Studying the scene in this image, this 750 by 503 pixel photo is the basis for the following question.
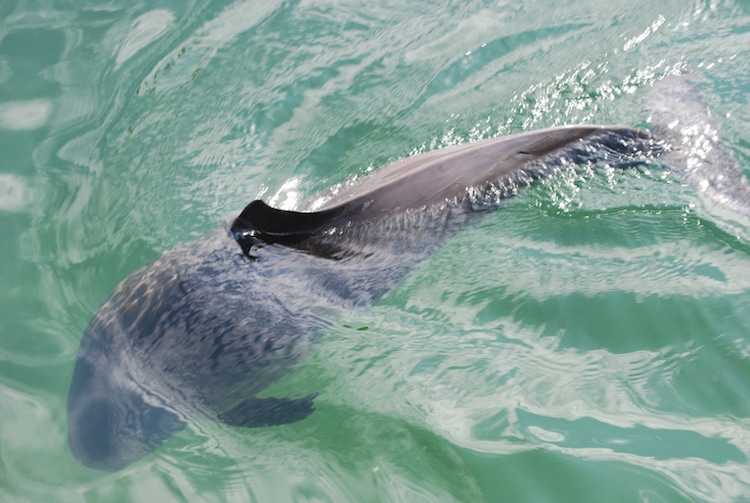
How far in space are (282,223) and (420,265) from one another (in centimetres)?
99

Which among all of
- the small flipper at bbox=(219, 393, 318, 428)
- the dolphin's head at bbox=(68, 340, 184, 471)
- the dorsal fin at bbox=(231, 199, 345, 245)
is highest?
the dorsal fin at bbox=(231, 199, 345, 245)

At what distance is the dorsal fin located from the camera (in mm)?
4676

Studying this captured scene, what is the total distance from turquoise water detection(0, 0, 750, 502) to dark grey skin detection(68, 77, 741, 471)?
0.46ft

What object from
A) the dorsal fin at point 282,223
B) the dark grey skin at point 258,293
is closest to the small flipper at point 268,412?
the dark grey skin at point 258,293

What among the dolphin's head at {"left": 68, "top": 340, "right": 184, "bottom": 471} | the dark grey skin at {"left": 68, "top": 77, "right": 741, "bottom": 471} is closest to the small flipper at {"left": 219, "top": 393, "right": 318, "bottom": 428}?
the dark grey skin at {"left": 68, "top": 77, "right": 741, "bottom": 471}

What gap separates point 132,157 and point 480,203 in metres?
3.03

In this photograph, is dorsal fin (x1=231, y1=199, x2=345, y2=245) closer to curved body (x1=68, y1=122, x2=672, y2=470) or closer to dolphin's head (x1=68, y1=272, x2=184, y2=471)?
curved body (x1=68, y1=122, x2=672, y2=470)

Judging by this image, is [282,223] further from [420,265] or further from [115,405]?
[115,405]

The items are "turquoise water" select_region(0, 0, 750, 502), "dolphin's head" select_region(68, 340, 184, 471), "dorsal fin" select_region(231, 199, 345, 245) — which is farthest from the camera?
"dorsal fin" select_region(231, 199, 345, 245)

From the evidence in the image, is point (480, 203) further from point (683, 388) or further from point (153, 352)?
point (153, 352)

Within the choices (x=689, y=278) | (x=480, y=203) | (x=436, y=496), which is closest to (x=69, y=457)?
(x=436, y=496)

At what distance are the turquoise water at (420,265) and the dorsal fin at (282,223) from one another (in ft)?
2.09

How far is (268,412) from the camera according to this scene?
4566 millimetres

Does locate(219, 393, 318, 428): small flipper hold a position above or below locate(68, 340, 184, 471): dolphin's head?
below
